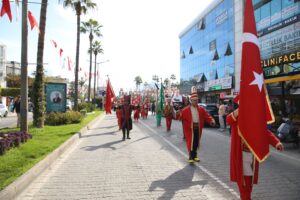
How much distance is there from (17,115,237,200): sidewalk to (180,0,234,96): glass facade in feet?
129

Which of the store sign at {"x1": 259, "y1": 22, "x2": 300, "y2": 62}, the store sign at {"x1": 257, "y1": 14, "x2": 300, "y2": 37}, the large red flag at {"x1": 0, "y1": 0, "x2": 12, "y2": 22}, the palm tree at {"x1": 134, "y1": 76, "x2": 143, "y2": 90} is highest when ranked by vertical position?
the palm tree at {"x1": 134, "y1": 76, "x2": 143, "y2": 90}

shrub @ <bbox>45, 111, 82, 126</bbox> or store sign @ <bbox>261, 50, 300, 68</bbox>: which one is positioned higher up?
store sign @ <bbox>261, 50, 300, 68</bbox>

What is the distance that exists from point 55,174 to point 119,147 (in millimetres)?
4756

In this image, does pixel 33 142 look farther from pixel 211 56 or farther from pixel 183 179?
pixel 211 56

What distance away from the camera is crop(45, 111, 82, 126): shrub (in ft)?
71.3

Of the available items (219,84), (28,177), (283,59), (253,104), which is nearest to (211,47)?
(219,84)

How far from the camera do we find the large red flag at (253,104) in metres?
5.27

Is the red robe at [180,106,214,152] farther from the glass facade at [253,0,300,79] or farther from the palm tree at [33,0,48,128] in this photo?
the glass facade at [253,0,300,79]

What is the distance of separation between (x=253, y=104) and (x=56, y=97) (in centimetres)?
2151

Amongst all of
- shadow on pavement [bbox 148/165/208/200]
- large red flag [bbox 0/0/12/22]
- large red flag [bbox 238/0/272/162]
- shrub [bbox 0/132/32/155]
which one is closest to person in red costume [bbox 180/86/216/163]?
shadow on pavement [bbox 148/165/208/200]

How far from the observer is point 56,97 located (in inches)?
999

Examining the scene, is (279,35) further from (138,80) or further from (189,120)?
(138,80)

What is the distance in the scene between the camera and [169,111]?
64.3 feet

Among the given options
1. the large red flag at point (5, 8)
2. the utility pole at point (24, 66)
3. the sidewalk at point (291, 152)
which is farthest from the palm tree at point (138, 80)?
the large red flag at point (5, 8)
